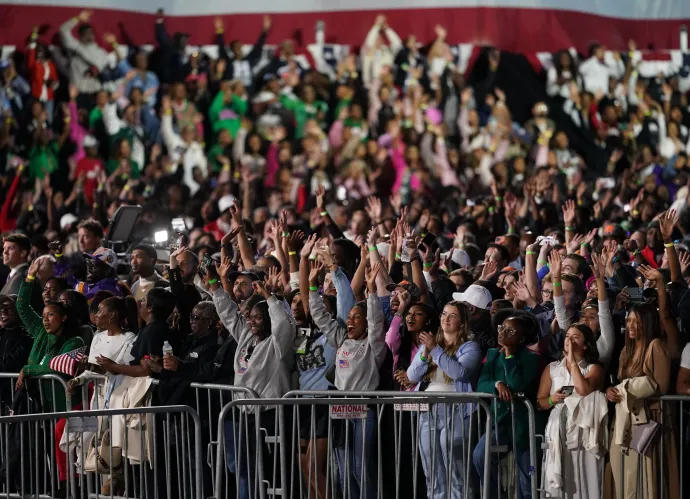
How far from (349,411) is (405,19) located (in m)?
14.1

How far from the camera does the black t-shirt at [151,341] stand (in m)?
9.83

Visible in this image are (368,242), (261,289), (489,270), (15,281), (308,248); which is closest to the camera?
(261,289)

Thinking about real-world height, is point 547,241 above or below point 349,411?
above

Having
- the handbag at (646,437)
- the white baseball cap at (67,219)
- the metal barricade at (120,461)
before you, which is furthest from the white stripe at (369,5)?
the handbag at (646,437)

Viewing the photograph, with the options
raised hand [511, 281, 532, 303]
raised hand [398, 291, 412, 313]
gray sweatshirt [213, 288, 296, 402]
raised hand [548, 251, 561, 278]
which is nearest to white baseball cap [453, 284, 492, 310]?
raised hand [511, 281, 532, 303]

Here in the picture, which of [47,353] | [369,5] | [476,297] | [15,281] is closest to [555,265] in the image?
[476,297]

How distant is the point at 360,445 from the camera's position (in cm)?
887

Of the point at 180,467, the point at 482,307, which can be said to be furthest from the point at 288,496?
the point at 482,307

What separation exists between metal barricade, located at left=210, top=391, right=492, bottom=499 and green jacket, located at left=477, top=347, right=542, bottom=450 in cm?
12

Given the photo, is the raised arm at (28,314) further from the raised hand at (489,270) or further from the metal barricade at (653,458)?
the metal barricade at (653,458)

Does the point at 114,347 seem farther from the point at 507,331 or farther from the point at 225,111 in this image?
the point at 225,111

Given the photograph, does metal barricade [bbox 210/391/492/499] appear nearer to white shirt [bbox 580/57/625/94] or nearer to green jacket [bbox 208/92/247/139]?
green jacket [bbox 208/92/247/139]

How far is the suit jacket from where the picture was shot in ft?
39.7

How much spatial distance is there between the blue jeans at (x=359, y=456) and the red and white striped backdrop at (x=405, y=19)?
1308 centimetres
